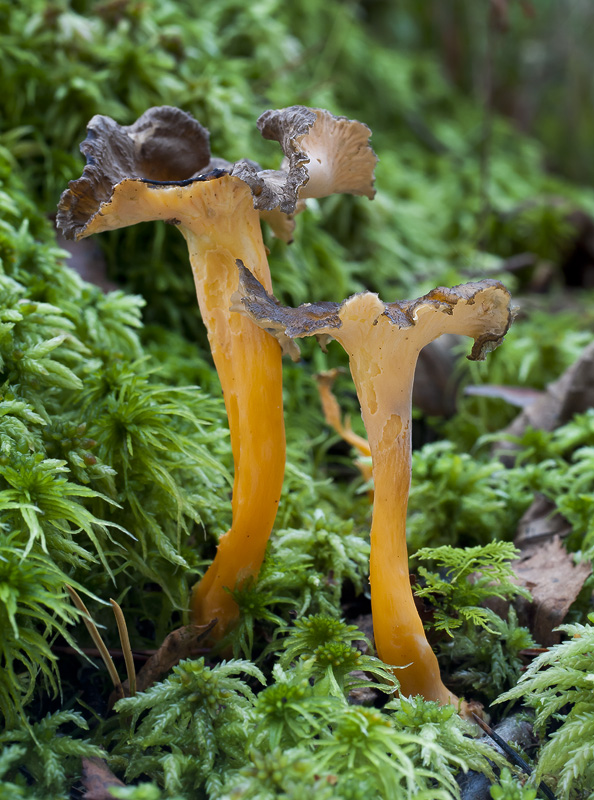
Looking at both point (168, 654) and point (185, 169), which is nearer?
point (168, 654)

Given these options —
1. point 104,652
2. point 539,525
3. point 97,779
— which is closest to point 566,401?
point 539,525

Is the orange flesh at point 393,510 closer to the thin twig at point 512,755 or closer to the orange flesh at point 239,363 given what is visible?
the thin twig at point 512,755

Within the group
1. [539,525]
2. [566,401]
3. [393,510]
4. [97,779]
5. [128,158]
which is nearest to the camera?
[97,779]

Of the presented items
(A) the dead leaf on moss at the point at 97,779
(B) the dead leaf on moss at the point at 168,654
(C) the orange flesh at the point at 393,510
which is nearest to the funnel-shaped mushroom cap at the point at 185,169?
(C) the orange flesh at the point at 393,510

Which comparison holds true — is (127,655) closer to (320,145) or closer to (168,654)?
(168,654)

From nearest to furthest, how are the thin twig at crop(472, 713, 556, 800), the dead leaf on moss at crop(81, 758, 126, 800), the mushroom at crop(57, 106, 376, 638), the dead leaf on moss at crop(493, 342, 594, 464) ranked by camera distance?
1. the dead leaf on moss at crop(81, 758, 126, 800)
2. the thin twig at crop(472, 713, 556, 800)
3. the mushroom at crop(57, 106, 376, 638)
4. the dead leaf on moss at crop(493, 342, 594, 464)

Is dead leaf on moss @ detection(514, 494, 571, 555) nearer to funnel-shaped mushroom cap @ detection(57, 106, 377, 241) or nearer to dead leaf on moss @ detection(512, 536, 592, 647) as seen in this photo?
dead leaf on moss @ detection(512, 536, 592, 647)

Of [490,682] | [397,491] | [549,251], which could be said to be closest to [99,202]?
[397,491]

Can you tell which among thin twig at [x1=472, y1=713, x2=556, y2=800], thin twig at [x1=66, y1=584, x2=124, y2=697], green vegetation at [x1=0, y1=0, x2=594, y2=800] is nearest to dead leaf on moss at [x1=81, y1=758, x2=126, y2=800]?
green vegetation at [x1=0, y1=0, x2=594, y2=800]
